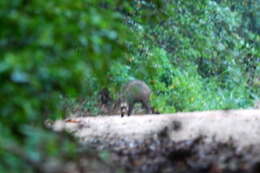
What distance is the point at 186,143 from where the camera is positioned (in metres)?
4.62

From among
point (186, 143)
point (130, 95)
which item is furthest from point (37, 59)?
point (130, 95)

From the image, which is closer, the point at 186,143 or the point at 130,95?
the point at 186,143

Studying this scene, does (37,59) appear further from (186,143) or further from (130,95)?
(130,95)

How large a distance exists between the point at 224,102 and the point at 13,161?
9492mm

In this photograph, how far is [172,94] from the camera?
1154cm

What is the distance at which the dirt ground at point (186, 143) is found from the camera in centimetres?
377

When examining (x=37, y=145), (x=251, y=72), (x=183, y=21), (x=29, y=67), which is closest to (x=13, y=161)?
(x=37, y=145)

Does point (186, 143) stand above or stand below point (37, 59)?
below

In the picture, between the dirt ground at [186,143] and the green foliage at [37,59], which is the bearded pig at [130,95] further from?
the green foliage at [37,59]

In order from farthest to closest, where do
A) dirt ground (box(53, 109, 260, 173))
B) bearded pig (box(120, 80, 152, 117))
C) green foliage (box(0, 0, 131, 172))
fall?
bearded pig (box(120, 80, 152, 117)) < dirt ground (box(53, 109, 260, 173)) < green foliage (box(0, 0, 131, 172))

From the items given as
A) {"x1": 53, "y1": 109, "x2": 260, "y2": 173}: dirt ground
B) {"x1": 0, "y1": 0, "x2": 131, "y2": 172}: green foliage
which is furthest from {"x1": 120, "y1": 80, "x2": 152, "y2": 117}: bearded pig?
{"x1": 0, "y1": 0, "x2": 131, "y2": 172}: green foliage

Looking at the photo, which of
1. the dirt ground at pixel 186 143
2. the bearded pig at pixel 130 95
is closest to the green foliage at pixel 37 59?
the dirt ground at pixel 186 143

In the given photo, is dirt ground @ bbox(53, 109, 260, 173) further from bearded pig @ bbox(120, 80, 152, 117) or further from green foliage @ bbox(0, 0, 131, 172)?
bearded pig @ bbox(120, 80, 152, 117)

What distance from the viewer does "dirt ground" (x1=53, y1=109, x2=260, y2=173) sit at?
3766 mm
